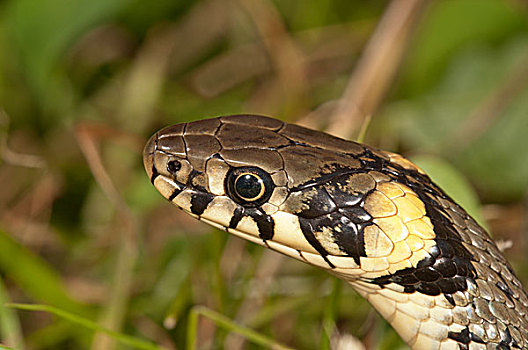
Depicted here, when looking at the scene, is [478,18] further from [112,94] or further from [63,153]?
[63,153]

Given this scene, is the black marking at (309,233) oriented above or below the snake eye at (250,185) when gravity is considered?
below

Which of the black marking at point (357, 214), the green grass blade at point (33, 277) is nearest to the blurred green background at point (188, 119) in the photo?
the green grass blade at point (33, 277)

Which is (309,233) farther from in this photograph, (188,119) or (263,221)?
(188,119)

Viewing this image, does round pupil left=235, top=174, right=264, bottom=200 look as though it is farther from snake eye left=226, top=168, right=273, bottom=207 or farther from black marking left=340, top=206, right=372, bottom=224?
→ black marking left=340, top=206, right=372, bottom=224

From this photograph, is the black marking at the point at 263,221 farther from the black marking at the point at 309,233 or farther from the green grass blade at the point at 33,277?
the green grass blade at the point at 33,277

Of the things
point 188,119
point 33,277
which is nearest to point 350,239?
point 33,277

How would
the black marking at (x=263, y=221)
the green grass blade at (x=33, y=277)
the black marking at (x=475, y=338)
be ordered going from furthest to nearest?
the green grass blade at (x=33, y=277) → the black marking at (x=263, y=221) → the black marking at (x=475, y=338)

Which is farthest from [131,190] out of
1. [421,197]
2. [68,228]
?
[421,197]
